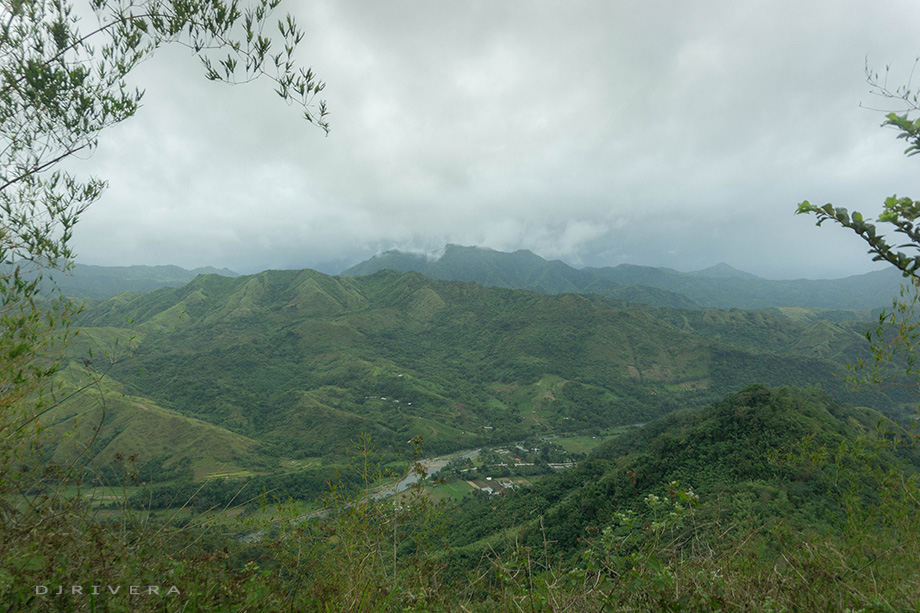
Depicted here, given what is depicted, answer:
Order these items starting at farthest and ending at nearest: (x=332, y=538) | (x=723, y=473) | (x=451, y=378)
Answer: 1. (x=451, y=378)
2. (x=723, y=473)
3. (x=332, y=538)

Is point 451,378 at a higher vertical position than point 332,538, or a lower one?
lower

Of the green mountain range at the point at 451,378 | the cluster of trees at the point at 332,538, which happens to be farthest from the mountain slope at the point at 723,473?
the green mountain range at the point at 451,378

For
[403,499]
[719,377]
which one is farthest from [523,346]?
[403,499]

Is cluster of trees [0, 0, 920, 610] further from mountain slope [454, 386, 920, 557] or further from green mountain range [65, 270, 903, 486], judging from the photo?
green mountain range [65, 270, 903, 486]

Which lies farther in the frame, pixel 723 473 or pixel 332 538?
pixel 723 473

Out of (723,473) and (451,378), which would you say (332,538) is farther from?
(451,378)

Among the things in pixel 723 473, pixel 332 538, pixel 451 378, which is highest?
pixel 332 538

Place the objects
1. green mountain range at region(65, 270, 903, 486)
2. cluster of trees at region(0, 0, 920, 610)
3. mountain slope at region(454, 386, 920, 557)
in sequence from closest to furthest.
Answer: cluster of trees at region(0, 0, 920, 610)
mountain slope at region(454, 386, 920, 557)
green mountain range at region(65, 270, 903, 486)

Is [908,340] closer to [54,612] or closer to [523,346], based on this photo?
[54,612]

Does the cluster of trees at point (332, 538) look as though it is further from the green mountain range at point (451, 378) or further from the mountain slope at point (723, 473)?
the green mountain range at point (451, 378)

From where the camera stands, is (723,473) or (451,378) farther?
(451,378)

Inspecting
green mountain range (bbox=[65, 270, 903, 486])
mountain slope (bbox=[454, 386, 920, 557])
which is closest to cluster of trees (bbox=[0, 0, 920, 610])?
mountain slope (bbox=[454, 386, 920, 557])

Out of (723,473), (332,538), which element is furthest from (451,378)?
(332,538)

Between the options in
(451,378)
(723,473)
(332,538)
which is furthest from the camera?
(451,378)
